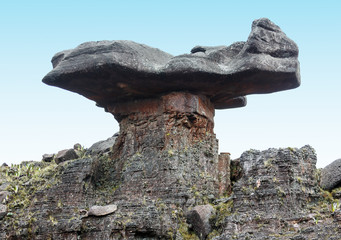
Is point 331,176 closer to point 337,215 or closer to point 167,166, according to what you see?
point 337,215

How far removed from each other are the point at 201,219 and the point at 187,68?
4.19 metres

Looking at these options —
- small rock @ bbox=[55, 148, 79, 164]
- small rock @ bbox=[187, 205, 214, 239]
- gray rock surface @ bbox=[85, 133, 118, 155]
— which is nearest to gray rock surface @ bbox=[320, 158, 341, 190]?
small rock @ bbox=[187, 205, 214, 239]

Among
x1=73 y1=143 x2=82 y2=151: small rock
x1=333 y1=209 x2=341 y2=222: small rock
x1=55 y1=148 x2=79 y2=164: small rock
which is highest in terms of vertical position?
x1=73 y1=143 x2=82 y2=151: small rock

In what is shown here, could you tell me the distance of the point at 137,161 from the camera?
574 inches

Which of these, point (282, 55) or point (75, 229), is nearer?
point (75, 229)

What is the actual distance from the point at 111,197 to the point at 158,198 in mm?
1463

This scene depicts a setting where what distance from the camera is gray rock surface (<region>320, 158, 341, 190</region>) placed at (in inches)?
494

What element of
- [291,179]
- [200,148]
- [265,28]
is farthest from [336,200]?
[265,28]

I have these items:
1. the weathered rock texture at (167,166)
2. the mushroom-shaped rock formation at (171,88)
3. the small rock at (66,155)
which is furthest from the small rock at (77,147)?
the mushroom-shaped rock formation at (171,88)

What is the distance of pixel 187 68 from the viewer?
1402 cm

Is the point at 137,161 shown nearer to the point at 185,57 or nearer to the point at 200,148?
the point at 200,148

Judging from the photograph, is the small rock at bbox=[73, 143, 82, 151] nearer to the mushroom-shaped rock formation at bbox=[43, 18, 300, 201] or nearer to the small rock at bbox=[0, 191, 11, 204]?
the mushroom-shaped rock formation at bbox=[43, 18, 300, 201]

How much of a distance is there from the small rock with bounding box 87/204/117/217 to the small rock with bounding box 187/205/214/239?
2.06m

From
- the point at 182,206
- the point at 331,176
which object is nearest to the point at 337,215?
the point at 331,176
